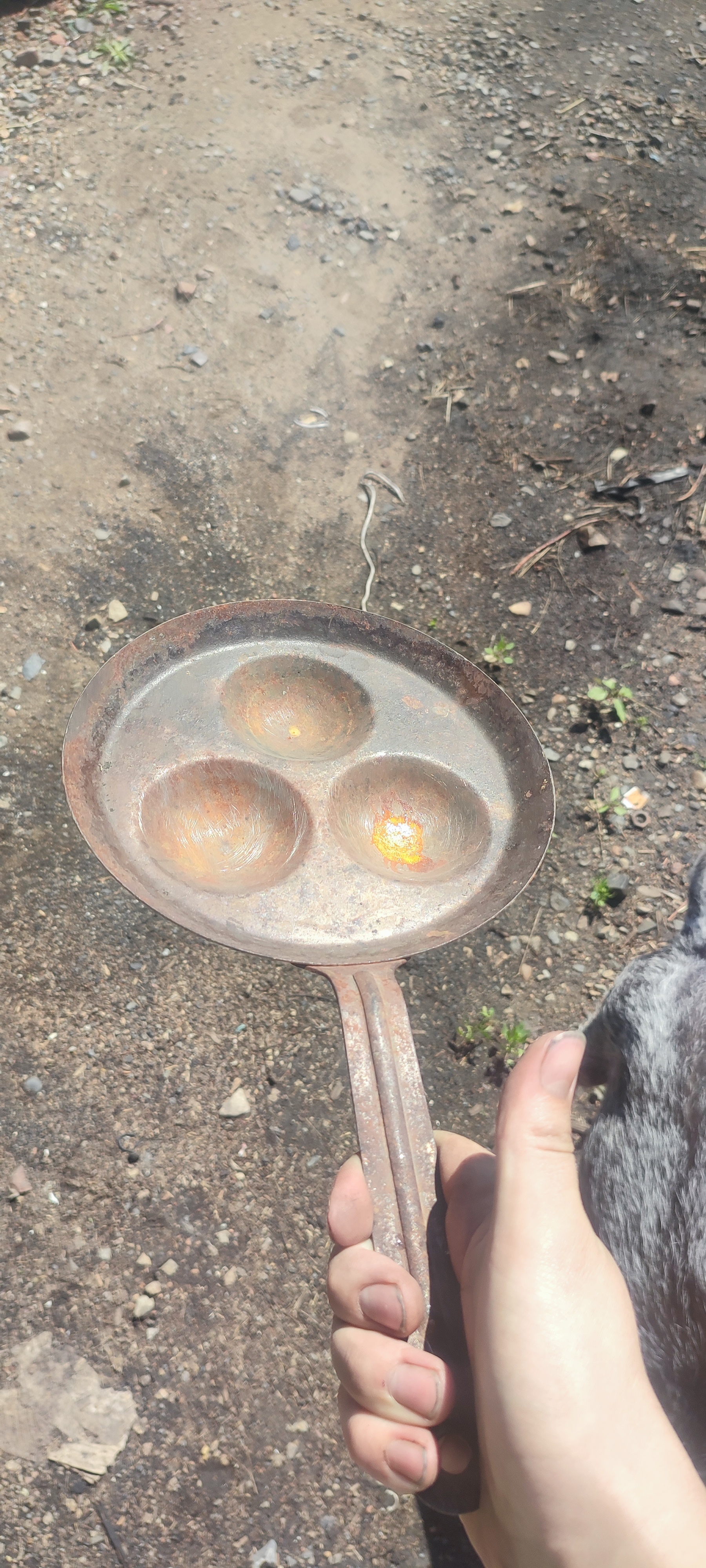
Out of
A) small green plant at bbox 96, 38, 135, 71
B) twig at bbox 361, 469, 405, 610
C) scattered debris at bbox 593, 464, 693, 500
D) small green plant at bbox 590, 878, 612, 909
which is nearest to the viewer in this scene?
small green plant at bbox 590, 878, 612, 909

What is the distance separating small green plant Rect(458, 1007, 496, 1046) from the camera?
2.21 metres

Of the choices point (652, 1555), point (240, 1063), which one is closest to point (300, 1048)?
point (240, 1063)

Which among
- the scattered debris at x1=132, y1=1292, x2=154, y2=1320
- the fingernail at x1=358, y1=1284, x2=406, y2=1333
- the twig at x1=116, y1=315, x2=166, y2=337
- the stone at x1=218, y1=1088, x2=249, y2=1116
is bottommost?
the scattered debris at x1=132, y1=1292, x2=154, y2=1320

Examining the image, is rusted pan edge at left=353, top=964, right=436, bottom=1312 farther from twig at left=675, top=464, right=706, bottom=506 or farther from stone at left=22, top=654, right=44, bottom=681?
twig at left=675, top=464, right=706, bottom=506

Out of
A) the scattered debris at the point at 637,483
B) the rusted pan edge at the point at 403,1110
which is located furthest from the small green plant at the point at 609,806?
the rusted pan edge at the point at 403,1110

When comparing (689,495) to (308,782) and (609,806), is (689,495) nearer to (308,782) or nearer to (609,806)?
(609,806)

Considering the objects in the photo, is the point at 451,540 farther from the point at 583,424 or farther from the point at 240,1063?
the point at 240,1063

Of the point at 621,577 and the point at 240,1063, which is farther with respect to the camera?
the point at 621,577

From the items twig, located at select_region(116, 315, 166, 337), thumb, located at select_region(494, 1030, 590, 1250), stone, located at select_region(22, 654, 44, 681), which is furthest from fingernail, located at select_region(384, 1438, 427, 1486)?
twig, located at select_region(116, 315, 166, 337)

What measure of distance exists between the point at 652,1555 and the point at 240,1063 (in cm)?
121

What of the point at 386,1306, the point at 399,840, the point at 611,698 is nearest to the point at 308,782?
the point at 399,840

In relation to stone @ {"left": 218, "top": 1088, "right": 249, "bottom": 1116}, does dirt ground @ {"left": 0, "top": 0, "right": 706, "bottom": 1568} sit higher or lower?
higher

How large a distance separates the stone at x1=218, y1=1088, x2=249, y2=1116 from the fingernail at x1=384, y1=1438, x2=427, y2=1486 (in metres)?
0.86

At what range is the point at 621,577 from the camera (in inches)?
109
